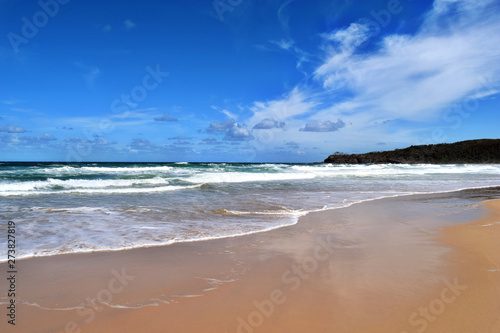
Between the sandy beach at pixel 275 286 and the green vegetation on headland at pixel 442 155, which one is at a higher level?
the green vegetation on headland at pixel 442 155

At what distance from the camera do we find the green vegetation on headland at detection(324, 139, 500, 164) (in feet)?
237

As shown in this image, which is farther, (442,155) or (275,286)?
(442,155)

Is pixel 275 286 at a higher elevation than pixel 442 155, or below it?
below

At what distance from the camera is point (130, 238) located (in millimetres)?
5191

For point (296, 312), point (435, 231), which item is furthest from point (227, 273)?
point (435, 231)

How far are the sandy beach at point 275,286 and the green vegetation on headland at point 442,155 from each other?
7910 cm

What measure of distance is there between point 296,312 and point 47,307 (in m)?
2.15

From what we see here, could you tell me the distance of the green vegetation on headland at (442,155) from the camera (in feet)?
237

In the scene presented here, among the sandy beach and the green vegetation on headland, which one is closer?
the sandy beach

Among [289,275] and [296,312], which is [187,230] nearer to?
[289,275]

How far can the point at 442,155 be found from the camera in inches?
3044

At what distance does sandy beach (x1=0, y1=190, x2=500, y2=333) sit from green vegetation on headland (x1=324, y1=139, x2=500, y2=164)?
7910 cm

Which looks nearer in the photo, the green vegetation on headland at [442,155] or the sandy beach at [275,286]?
the sandy beach at [275,286]

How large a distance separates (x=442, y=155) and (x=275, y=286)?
87.7 meters
